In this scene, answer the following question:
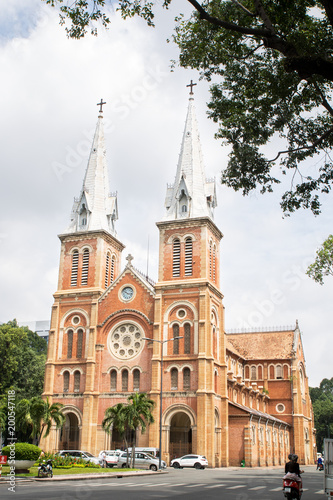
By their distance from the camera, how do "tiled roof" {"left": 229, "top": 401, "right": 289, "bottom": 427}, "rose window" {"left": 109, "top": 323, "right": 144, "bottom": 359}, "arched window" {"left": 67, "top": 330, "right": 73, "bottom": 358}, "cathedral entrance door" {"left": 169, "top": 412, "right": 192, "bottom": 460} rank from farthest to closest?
"arched window" {"left": 67, "top": 330, "right": 73, "bottom": 358}
"tiled roof" {"left": 229, "top": 401, "right": 289, "bottom": 427}
"rose window" {"left": 109, "top": 323, "right": 144, "bottom": 359}
"cathedral entrance door" {"left": 169, "top": 412, "right": 192, "bottom": 460}

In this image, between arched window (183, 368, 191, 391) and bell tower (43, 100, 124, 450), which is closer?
arched window (183, 368, 191, 391)

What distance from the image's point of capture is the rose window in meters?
50.3

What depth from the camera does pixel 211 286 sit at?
50469 millimetres

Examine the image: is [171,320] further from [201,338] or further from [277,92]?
[277,92]

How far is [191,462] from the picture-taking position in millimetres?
42656

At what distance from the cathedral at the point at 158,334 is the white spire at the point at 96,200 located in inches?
5.0

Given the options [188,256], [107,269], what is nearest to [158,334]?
[188,256]

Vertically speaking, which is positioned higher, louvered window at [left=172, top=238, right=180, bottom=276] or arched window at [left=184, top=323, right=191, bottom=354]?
louvered window at [left=172, top=238, right=180, bottom=276]

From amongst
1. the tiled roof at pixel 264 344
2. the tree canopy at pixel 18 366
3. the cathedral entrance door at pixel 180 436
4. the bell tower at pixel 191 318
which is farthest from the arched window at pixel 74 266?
the tiled roof at pixel 264 344

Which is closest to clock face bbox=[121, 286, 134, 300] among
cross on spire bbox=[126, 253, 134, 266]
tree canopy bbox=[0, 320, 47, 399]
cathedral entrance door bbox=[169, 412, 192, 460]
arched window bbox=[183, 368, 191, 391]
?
cross on spire bbox=[126, 253, 134, 266]

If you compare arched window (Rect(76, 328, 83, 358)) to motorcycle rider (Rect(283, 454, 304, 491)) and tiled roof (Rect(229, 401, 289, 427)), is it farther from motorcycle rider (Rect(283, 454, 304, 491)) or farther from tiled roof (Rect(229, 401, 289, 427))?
motorcycle rider (Rect(283, 454, 304, 491))

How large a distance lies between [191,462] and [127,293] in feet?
54.6

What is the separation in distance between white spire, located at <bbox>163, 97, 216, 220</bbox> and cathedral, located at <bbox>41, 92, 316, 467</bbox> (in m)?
0.11

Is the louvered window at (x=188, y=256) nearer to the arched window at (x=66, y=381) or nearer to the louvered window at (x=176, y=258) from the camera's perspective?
the louvered window at (x=176, y=258)
